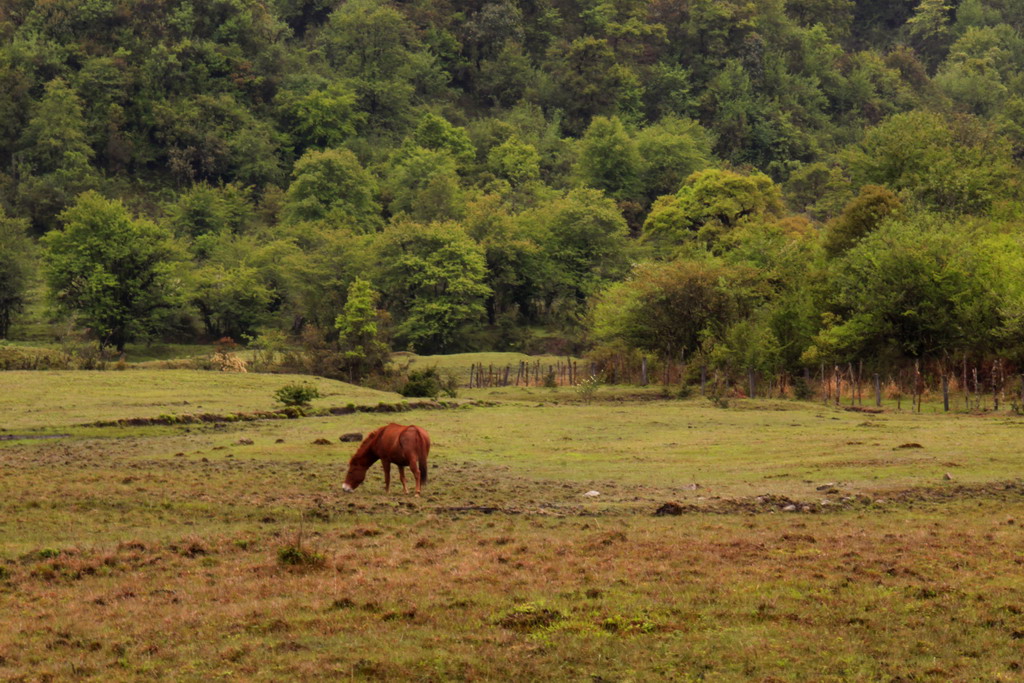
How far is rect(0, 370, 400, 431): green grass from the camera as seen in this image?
43.8 meters

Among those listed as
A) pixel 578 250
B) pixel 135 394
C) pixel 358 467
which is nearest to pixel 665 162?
pixel 578 250

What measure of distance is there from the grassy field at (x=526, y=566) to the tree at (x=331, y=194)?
90.0 m

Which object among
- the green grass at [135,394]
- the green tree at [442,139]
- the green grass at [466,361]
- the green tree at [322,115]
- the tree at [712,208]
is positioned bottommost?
the green grass at [135,394]

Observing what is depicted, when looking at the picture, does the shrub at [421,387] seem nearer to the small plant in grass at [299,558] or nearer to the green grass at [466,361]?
the green grass at [466,361]

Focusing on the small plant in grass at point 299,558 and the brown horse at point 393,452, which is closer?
the small plant in grass at point 299,558

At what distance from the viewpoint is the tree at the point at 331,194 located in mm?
121812

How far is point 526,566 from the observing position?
17969 mm

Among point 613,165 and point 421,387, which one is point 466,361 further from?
point 613,165

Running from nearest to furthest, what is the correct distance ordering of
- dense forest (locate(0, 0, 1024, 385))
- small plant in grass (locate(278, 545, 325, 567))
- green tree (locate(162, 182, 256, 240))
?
small plant in grass (locate(278, 545, 325, 567)), dense forest (locate(0, 0, 1024, 385)), green tree (locate(162, 182, 256, 240))

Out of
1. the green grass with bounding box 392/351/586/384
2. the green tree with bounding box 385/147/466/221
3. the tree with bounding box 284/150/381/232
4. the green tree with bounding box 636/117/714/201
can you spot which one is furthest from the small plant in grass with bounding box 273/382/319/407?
the green tree with bounding box 636/117/714/201

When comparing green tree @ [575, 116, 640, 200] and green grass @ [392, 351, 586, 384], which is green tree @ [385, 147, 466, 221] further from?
green grass @ [392, 351, 586, 384]

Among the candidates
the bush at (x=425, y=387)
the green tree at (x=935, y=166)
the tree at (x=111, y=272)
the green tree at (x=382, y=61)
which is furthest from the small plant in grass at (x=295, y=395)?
the green tree at (x=382, y=61)

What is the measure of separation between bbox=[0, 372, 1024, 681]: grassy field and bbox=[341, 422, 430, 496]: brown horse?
49cm

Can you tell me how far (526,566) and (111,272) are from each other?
8693 centimetres
